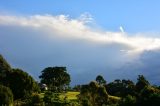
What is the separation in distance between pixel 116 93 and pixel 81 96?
41529 mm

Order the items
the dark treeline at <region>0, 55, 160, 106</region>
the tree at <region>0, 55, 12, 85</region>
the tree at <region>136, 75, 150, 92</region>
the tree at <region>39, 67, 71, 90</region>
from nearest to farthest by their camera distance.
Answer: the dark treeline at <region>0, 55, 160, 106</region> → the tree at <region>0, 55, 12, 85</region> → the tree at <region>136, 75, 150, 92</region> → the tree at <region>39, 67, 71, 90</region>

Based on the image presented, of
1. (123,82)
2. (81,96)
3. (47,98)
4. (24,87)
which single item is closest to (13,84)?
(24,87)

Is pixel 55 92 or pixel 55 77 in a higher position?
pixel 55 77

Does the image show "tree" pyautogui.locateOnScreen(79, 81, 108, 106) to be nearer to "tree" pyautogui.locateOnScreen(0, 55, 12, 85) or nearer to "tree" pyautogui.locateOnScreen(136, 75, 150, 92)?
"tree" pyautogui.locateOnScreen(0, 55, 12, 85)

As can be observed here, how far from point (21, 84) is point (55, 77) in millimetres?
41119

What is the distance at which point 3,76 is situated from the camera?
11225 cm

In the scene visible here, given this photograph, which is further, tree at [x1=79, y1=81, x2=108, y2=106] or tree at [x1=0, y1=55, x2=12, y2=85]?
tree at [x1=0, y1=55, x2=12, y2=85]

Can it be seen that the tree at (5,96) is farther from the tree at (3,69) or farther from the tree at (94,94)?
the tree at (94,94)

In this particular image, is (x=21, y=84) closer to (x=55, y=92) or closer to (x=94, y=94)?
(x=94, y=94)

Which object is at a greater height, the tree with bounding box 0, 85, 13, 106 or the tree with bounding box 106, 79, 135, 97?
the tree with bounding box 106, 79, 135, 97

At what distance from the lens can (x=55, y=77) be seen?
5773 inches

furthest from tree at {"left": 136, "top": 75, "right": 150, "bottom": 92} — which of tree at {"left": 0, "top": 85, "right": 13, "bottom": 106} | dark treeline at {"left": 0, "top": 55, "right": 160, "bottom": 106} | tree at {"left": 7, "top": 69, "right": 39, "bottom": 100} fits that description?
tree at {"left": 0, "top": 85, "right": 13, "bottom": 106}

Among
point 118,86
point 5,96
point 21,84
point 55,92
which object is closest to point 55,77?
point 118,86

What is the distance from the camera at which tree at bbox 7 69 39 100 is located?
104125 mm
